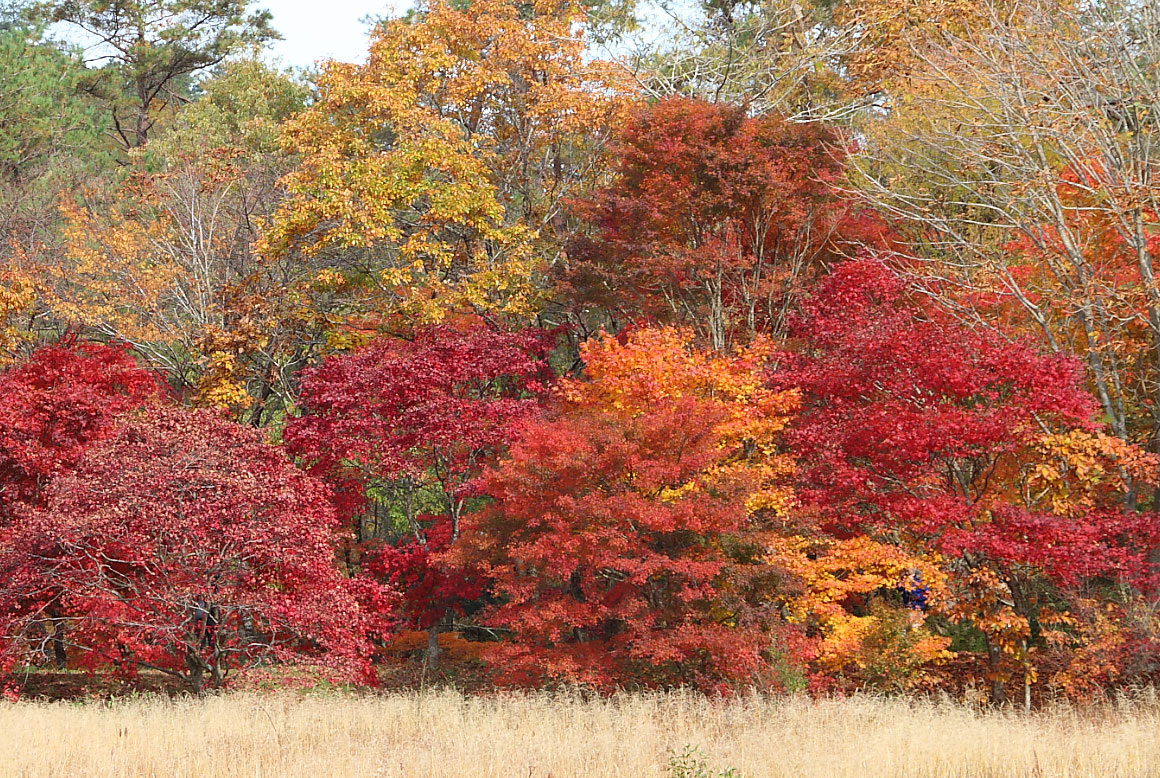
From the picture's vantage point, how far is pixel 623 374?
1526cm

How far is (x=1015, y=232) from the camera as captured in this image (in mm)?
18438

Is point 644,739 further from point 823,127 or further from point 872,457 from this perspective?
point 823,127

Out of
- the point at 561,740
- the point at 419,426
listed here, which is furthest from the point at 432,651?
the point at 561,740

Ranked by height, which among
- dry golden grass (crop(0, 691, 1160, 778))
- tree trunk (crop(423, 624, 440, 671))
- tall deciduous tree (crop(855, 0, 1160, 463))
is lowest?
tree trunk (crop(423, 624, 440, 671))

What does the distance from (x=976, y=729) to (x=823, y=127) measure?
40.6 feet

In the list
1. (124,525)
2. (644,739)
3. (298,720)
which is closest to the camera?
(644,739)

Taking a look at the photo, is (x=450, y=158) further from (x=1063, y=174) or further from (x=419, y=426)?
(x=1063, y=174)

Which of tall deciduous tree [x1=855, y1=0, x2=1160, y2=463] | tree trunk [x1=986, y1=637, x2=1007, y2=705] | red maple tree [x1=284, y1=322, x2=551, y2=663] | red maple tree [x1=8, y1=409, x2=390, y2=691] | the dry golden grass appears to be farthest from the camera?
red maple tree [x1=284, y1=322, x2=551, y2=663]

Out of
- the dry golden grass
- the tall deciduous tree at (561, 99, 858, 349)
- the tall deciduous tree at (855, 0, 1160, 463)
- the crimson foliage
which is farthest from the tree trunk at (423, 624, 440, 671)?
the tall deciduous tree at (855, 0, 1160, 463)

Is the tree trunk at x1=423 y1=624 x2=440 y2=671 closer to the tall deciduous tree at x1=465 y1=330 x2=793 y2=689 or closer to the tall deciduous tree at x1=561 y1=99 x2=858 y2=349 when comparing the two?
the tall deciduous tree at x1=465 y1=330 x2=793 y2=689

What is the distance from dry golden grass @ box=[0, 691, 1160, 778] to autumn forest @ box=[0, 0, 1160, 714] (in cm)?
199

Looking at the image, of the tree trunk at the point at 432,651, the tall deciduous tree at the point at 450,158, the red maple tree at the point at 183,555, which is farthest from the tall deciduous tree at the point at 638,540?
the tall deciduous tree at the point at 450,158

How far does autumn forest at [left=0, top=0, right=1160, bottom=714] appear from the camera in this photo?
43.5 feet

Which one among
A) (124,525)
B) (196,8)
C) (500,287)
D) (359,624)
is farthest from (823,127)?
(196,8)
